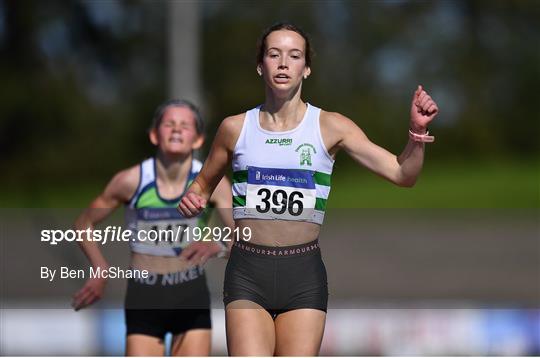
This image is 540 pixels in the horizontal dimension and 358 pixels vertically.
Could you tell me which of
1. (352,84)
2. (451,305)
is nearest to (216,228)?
(451,305)

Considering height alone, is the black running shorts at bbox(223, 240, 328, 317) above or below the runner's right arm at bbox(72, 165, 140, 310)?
below

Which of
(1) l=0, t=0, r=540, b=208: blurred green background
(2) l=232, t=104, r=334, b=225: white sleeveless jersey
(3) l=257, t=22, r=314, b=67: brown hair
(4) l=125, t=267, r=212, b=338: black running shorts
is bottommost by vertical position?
(4) l=125, t=267, r=212, b=338: black running shorts

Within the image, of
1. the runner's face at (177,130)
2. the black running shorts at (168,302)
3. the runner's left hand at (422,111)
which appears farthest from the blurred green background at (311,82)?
the runner's left hand at (422,111)

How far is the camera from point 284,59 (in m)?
4.48

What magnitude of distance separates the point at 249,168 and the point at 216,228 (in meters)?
0.99

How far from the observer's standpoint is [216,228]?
5477 millimetres

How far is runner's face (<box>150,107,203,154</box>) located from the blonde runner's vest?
20cm

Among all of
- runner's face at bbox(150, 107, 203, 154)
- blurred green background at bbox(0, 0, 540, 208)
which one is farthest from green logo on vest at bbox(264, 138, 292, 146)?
blurred green background at bbox(0, 0, 540, 208)

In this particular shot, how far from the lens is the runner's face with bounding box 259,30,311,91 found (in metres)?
4.49

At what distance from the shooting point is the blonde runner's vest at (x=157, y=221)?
19.2 feet

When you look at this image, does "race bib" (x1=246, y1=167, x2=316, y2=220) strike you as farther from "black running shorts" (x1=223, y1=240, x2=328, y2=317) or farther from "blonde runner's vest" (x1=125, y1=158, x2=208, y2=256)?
"blonde runner's vest" (x1=125, y1=158, x2=208, y2=256)

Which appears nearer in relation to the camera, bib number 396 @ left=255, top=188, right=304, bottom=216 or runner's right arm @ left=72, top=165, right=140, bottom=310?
bib number 396 @ left=255, top=188, right=304, bottom=216

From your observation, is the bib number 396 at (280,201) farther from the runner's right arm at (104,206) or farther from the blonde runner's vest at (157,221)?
the runner's right arm at (104,206)

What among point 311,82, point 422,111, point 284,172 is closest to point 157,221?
point 284,172
